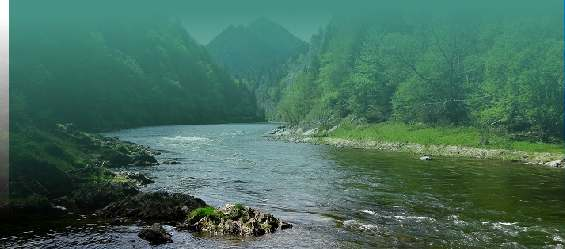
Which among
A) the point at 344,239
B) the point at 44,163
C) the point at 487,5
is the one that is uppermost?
the point at 487,5

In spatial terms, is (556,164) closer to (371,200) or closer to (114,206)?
(371,200)

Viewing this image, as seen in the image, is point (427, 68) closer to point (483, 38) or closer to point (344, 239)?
point (483, 38)

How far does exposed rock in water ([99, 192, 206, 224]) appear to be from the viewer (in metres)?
31.4

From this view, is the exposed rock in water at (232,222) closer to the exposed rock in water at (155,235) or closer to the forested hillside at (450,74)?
the exposed rock in water at (155,235)

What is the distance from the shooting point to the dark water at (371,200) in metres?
26.8

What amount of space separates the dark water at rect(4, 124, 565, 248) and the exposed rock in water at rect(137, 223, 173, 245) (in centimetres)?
43

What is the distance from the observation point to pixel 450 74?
98.4 metres

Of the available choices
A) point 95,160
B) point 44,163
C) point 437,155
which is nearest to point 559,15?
point 437,155

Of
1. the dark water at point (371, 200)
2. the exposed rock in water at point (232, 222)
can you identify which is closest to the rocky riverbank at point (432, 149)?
the dark water at point (371, 200)

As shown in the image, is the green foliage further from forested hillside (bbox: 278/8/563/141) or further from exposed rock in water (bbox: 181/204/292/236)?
forested hillside (bbox: 278/8/563/141)

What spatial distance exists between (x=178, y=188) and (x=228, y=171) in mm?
11932

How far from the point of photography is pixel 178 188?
44000 millimetres

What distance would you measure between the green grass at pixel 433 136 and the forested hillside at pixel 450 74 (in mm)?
2843

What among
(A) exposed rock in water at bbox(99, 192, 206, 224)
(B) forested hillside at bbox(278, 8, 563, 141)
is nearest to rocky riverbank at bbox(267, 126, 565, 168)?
→ (B) forested hillside at bbox(278, 8, 563, 141)
